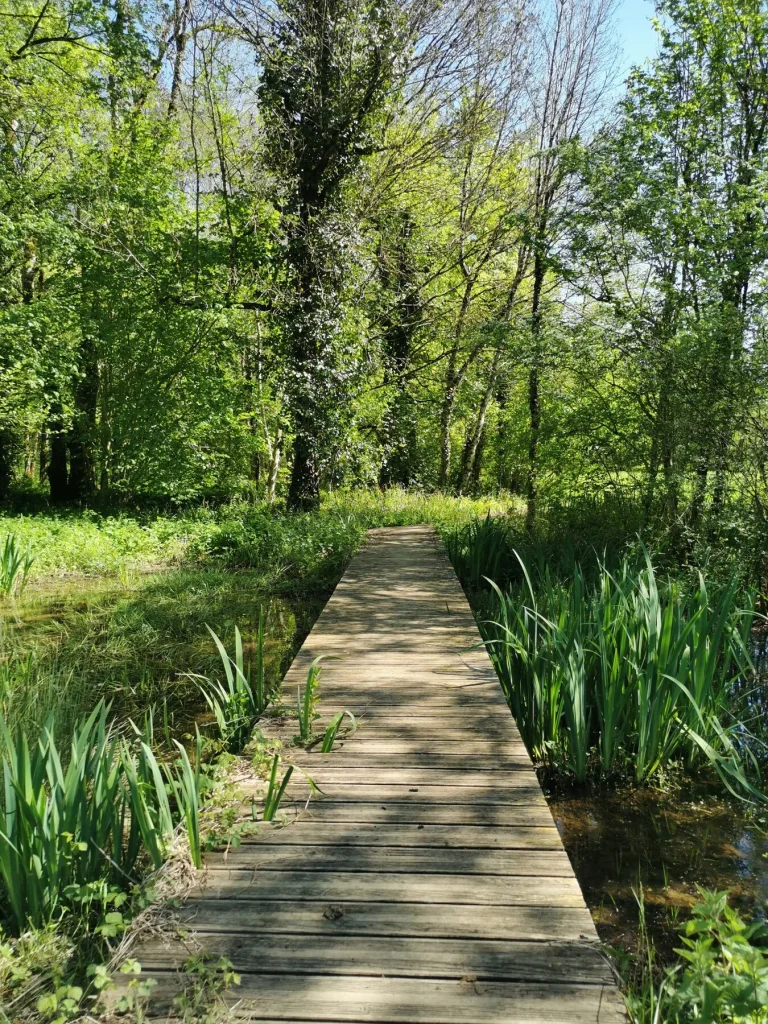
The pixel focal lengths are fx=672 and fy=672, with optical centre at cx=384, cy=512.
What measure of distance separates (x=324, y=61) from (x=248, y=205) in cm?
240

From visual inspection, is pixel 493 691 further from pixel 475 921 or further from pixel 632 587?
pixel 475 921

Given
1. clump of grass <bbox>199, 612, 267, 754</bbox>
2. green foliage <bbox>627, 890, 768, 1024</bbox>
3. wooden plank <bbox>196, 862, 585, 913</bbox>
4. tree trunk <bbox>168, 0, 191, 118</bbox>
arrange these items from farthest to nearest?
tree trunk <bbox>168, 0, 191, 118</bbox>, clump of grass <bbox>199, 612, 267, 754</bbox>, wooden plank <bbox>196, 862, 585, 913</bbox>, green foliage <bbox>627, 890, 768, 1024</bbox>

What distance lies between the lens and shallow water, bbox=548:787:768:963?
8.12 ft

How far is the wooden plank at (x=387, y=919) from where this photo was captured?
1815 millimetres

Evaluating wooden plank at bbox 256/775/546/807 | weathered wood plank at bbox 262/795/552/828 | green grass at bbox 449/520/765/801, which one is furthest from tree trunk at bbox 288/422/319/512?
weathered wood plank at bbox 262/795/552/828

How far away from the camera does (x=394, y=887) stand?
2008mm

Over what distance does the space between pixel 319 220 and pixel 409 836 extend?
33.8 ft

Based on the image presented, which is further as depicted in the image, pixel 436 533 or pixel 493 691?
pixel 436 533

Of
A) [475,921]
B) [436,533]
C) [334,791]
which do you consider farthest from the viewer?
[436,533]

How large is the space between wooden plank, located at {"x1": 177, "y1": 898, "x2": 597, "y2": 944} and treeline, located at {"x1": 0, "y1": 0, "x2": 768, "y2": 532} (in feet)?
17.9

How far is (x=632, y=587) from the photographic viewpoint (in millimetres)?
3738

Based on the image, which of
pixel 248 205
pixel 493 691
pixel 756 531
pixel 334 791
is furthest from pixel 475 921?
pixel 248 205

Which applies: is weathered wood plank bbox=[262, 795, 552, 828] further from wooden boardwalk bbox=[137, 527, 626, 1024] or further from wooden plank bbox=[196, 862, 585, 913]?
wooden plank bbox=[196, 862, 585, 913]

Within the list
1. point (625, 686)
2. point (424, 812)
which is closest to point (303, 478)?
point (625, 686)
